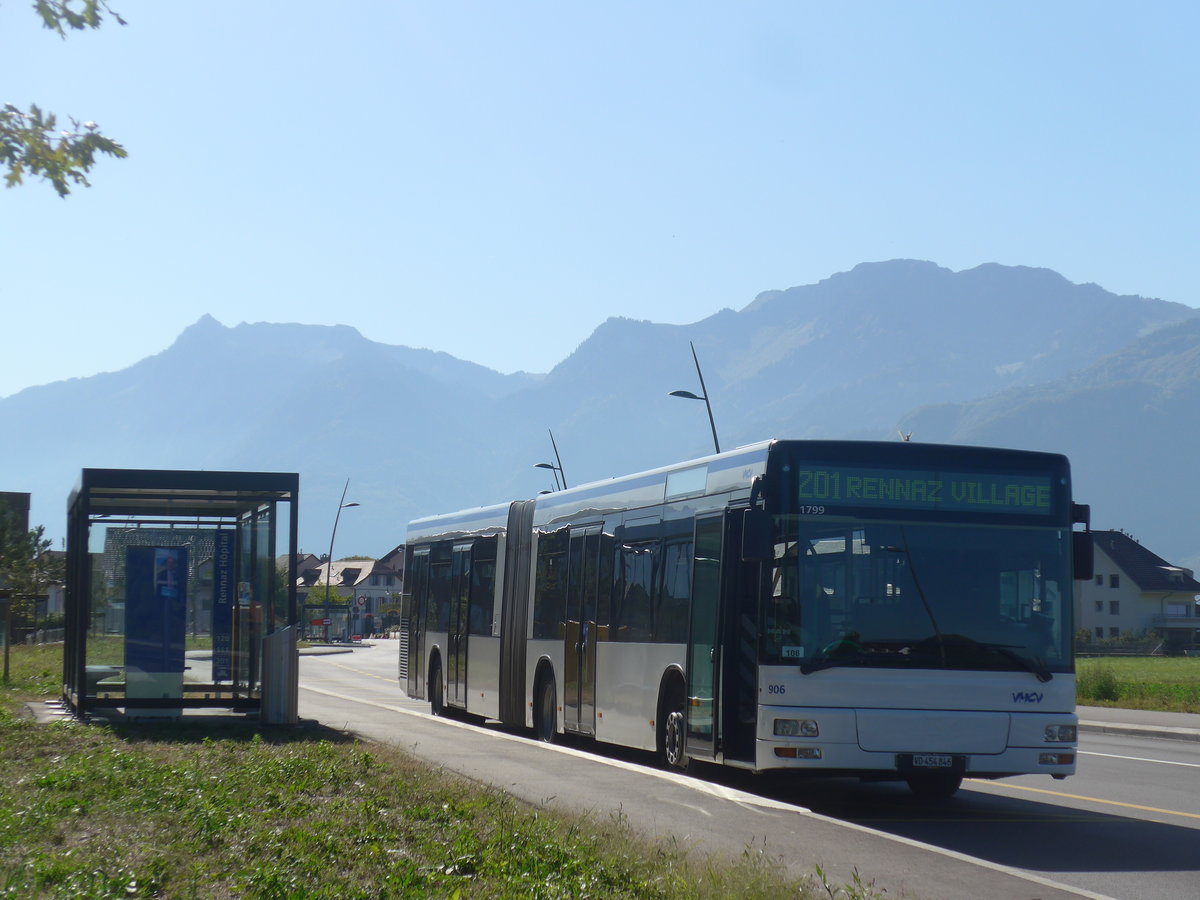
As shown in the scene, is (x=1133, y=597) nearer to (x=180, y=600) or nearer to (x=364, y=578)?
(x=364, y=578)

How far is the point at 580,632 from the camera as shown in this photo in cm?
1725

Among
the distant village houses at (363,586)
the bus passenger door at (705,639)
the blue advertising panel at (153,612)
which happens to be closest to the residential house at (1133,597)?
the distant village houses at (363,586)

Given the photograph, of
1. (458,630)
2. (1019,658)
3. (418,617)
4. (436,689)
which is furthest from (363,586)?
(1019,658)

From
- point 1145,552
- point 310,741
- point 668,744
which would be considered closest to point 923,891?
point 668,744

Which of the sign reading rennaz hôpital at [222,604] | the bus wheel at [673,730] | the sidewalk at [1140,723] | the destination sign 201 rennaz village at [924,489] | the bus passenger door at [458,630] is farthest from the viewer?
the sidewalk at [1140,723]

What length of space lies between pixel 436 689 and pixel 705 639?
11.0m

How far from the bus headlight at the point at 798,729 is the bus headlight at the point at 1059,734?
1.90m

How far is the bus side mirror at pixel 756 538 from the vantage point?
38.4 feet

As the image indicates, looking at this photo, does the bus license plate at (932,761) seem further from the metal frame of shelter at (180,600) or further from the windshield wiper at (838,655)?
the metal frame of shelter at (180,600)

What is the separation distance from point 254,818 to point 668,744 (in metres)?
5.47

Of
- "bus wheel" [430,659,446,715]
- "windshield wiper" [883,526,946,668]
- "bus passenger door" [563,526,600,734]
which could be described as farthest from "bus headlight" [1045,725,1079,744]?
"bus wheel" [430,659,446,715]

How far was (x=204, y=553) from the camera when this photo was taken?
60.1 feet

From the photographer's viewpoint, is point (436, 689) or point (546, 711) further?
point (436, 689)

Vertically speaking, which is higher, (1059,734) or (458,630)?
(458,630)
